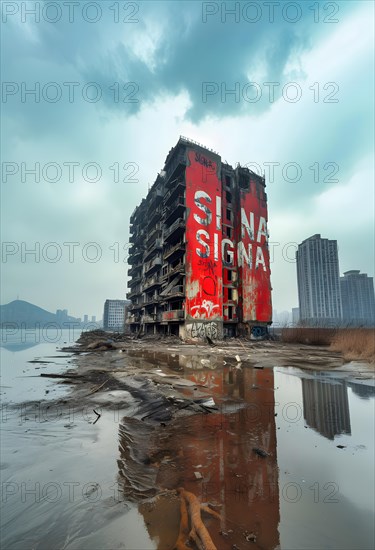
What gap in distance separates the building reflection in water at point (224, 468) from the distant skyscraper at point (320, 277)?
3808 inches

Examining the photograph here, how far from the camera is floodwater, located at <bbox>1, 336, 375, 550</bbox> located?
2.87 meters

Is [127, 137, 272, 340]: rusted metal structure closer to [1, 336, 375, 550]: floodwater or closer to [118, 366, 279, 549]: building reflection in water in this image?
[1, 336, 375, 550]: floodwater

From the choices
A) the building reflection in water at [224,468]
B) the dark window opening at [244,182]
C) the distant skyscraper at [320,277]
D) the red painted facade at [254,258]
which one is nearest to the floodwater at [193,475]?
the building reflection in water at [224,468]

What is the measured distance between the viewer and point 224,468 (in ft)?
14.0

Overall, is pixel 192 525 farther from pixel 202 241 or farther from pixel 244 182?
pixel 244 182

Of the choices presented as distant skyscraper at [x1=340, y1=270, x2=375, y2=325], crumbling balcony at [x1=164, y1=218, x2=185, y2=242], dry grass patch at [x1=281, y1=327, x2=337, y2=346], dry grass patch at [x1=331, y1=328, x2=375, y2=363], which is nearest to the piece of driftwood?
dry grass patch at [x1=331, y1=328, x2=375, y2=363]

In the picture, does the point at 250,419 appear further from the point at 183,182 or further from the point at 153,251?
the point at 153,251

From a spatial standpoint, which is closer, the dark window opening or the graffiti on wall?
the graffiti on wall

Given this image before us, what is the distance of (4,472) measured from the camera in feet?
14.2

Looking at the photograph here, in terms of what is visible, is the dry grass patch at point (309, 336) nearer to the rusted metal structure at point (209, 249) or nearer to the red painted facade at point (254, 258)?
the rusted metal structure at point (209, 249)

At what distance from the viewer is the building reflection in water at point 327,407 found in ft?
20.1

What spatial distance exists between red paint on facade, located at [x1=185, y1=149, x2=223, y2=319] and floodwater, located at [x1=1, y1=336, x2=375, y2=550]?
1245 inches

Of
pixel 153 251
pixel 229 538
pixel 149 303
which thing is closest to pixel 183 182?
pixel 153 251

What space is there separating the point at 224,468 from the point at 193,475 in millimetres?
560
